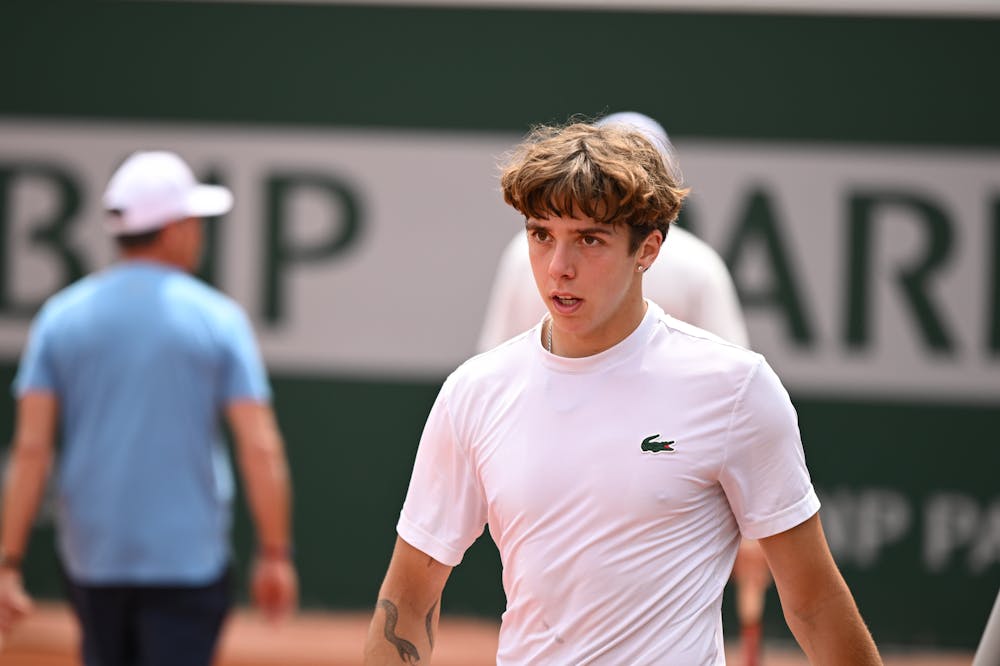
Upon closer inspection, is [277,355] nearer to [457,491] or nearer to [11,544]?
[11,544]

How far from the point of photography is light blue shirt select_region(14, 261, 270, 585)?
15.7 ft

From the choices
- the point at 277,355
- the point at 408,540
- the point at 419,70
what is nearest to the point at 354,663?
the point at 277,355

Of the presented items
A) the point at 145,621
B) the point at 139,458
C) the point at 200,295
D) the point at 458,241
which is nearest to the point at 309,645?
the point at 458,241

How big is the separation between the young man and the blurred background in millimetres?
4592

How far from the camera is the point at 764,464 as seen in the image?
287 centimetres

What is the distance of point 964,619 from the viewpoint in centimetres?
759

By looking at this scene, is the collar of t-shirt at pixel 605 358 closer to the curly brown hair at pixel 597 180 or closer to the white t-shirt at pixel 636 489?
the white t-shirt at pixel 636 489

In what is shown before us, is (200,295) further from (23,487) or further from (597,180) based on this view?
(597,180)

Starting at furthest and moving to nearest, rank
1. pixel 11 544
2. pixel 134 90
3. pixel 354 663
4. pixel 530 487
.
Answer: pixel 134 90 < pixel 354 663 < pixel 11 544 < pixel 530 487

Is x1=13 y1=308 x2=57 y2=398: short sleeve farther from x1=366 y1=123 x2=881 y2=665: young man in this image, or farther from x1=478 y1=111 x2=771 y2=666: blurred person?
x1=366 y1=123 x2=881 y2=665: young man

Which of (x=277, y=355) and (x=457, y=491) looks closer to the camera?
(x=457, y=491)

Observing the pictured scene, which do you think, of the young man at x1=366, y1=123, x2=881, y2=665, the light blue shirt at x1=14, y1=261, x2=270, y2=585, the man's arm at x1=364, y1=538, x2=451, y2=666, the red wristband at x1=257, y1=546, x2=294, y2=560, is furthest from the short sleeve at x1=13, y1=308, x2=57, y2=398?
the young man at x1=366, y1=123, x2=881, y2=665

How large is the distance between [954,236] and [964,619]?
5.71 ft

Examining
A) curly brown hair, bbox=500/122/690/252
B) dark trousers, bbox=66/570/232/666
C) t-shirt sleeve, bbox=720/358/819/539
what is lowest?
dark trousers, bbox=66/570/232/666
